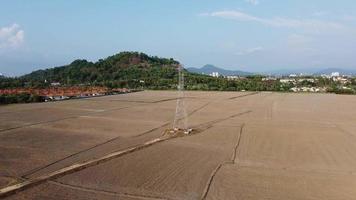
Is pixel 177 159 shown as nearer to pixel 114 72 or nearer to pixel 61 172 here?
pixel 61 172

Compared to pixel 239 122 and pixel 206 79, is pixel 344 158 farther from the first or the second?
pixel 206 79

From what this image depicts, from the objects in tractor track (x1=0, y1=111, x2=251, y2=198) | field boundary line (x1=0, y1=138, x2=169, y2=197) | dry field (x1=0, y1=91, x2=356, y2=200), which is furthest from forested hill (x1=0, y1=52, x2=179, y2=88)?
field boundary line (x1=0, y1=138, x2=169, y2=197)

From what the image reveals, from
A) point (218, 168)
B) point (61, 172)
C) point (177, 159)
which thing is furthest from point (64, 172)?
point (218, 168)

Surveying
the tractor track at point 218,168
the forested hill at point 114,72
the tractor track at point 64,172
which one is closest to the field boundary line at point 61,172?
the tractor track at point 64,172

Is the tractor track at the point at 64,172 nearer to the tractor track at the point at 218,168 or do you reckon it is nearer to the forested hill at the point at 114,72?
the tractor track at the point at 218,168

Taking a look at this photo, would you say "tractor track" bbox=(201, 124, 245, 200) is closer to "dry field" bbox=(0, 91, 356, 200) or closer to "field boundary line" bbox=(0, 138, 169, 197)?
"dry field" bbox=(0, 91, 356, 200)

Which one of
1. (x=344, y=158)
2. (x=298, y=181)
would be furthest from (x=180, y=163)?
(x=344, y=158)

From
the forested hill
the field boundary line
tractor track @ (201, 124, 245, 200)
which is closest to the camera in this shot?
the field boundary line
